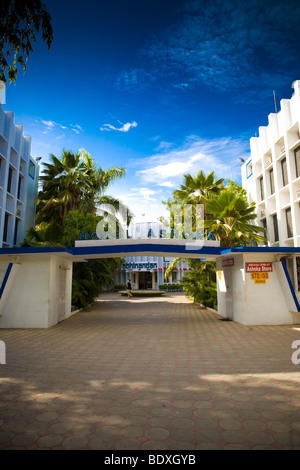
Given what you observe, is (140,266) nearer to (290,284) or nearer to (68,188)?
(68,188)

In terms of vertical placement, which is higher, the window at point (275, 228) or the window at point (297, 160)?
the window at point (297, 160)

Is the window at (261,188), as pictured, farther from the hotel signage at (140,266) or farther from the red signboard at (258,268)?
the hotel signage at (140,266)

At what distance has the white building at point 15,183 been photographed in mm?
17156

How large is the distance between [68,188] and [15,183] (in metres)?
4.11

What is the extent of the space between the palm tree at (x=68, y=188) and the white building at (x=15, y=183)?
1094 mm

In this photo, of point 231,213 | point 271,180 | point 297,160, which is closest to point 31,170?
point 231,213

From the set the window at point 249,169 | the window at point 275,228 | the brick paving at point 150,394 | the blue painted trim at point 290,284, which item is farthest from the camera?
the window at point 249,169

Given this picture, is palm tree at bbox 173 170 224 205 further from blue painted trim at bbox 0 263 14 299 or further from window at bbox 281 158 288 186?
blue painted trim at bbox 0 263 14 299

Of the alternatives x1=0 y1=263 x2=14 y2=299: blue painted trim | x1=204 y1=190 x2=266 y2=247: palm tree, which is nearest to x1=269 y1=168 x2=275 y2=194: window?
x1=204 y1=190 x2=266 y2=247: palm tree

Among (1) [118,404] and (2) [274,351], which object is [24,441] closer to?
(1) [118,404]

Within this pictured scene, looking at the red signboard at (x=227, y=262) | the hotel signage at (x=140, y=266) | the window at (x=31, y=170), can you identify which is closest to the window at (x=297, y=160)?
the red signboard at (x=227, y=262)

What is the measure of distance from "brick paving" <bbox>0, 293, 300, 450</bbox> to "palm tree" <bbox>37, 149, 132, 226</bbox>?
1422 cm
